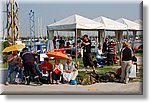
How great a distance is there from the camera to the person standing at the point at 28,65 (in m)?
8.59

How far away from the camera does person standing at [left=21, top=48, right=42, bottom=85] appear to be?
8.59 metres

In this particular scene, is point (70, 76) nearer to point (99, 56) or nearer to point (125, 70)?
point (125, 70)

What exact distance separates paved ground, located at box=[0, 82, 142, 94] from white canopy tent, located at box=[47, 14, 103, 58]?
173 cm

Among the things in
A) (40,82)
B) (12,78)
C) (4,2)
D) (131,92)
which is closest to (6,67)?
(12,78)

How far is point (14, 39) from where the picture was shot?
8.80m

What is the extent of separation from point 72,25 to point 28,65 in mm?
2035

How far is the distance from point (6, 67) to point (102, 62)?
10.1 ft

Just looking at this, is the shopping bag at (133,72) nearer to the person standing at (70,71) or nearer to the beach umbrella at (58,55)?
the person standing at (70,71)

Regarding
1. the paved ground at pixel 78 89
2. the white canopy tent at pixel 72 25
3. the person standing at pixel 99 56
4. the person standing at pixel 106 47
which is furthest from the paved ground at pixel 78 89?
the person standing at pixel 106 47

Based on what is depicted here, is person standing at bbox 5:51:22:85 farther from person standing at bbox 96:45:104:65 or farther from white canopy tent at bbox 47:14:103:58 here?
person standing at bbox 96:45:104:65

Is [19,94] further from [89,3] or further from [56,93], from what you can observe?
[89,3]

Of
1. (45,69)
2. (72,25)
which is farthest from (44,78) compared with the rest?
(72,25)

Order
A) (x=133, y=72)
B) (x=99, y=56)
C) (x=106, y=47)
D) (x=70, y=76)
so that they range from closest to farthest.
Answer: (x=133, y=72), (x=70, y=76), (x=99, y=56), (x=106, y=47)

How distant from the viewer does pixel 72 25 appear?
1002 cm
